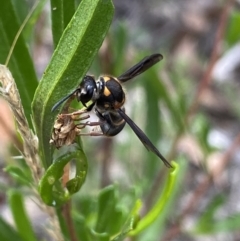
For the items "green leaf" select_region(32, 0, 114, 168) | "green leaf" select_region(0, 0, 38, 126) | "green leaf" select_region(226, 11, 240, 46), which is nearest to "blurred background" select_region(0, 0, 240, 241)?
"green leaf" select_region(226, 11, 240, 46)

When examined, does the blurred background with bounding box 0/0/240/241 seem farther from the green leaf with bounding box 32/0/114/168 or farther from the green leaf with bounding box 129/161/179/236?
the green leaf with bounding box 32/0/114/168

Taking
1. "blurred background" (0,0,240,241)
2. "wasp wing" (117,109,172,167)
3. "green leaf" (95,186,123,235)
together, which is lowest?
"blurred background" (0,0,240,241)

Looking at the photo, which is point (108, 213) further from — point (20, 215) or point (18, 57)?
point (18, 57)

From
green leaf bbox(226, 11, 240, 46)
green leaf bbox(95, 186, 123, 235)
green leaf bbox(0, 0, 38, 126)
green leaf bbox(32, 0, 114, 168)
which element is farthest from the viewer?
green leaf bbox(226, 11, 240, 46)

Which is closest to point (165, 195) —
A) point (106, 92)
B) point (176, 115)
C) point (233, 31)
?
point (106, 92)

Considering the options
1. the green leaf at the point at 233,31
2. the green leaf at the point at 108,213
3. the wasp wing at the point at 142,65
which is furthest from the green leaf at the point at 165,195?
the green leaf at the point at 233,31

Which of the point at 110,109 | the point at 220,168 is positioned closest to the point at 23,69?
the point at 110,109
